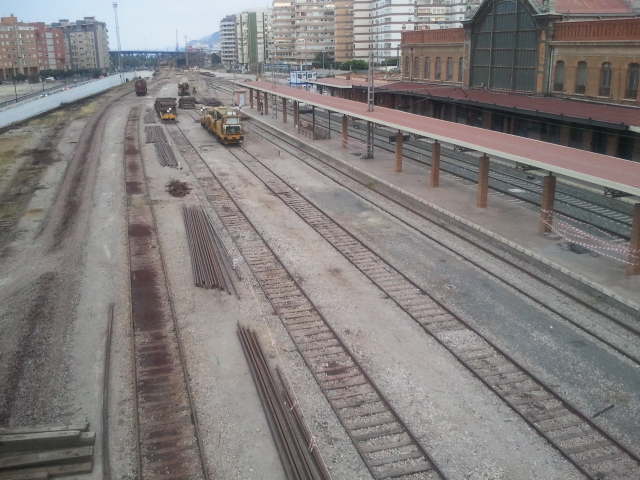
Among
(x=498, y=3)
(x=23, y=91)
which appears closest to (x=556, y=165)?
(x=498, y=3)

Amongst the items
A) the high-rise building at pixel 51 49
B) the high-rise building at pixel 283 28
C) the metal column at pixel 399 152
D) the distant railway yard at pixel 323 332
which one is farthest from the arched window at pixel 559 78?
the high-rise building at pixel 51 49

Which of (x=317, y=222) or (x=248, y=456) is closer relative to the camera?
(x=248, y=456)

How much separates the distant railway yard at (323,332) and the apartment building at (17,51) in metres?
132

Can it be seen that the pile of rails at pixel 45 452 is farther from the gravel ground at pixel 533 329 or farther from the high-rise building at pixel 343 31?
the high-rise building at pixel 343 31

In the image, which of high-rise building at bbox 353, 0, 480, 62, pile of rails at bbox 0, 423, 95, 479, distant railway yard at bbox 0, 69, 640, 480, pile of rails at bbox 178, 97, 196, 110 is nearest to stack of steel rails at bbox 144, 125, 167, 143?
pile of rails at bbox 178, 97, 196, 110

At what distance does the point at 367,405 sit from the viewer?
12070 mm

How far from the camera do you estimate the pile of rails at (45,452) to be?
9.99 meters

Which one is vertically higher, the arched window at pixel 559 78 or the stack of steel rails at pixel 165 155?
the arched window at pixel 559 78

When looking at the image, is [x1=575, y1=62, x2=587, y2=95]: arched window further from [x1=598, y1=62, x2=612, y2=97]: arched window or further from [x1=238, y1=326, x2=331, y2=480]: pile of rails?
[x1=238, y1=326, x2=331, y2=480]: pile of rails

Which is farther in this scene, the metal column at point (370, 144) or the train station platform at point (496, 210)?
the metal column at point (370, 144)

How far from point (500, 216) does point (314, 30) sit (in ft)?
556

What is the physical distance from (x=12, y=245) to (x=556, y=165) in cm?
1922

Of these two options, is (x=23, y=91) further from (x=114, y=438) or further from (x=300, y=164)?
(x=114, y=438)

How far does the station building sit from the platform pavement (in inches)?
260
